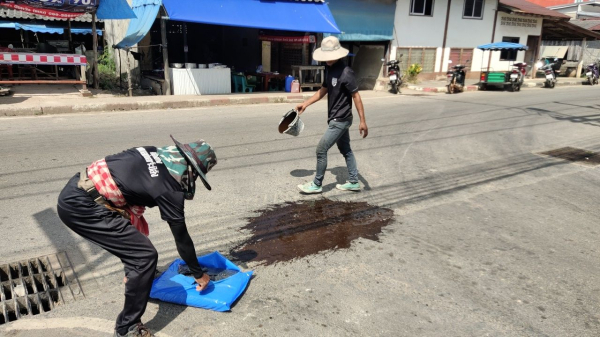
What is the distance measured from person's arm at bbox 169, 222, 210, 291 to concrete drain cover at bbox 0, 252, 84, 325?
3.32 ft

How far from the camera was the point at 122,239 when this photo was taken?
2.65 m

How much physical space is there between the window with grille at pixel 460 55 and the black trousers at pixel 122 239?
2284 centimetres

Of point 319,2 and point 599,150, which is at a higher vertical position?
point 319,2

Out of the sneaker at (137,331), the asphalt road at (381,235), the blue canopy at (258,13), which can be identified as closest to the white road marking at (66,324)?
the asphalt road at (381,235)

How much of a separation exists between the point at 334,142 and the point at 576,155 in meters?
5.21

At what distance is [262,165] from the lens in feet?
22.1

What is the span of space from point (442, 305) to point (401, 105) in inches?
449

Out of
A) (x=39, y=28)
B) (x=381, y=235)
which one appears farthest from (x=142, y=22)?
(x=381, y=235)

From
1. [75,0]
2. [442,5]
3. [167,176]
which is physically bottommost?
[167,176]

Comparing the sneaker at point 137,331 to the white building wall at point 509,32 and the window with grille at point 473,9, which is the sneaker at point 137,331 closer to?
the window with grille at point 473,9

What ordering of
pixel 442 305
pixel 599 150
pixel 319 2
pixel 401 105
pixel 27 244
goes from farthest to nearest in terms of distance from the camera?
pixel 319 2 < pixel 401 105 < pixel 599 150 < pixel 27 244 < pixel 442 305

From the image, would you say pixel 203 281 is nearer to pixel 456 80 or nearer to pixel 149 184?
pixel 149 184

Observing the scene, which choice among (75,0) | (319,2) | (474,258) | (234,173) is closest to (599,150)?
(474,258)

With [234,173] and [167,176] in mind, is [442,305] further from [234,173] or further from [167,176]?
[234,173]
